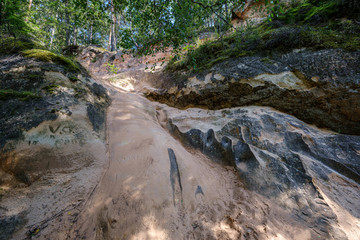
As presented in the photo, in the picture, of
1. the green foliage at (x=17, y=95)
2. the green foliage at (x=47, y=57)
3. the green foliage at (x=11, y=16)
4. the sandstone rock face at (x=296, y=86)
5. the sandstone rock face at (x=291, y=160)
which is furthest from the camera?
the green foliage at (x=11, y=16)

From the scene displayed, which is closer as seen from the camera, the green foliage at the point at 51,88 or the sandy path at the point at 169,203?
the sandy path at the point at 169,203

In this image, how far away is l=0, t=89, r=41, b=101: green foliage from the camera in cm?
280

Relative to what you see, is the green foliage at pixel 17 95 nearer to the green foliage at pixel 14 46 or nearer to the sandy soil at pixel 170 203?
the sandy soil at pixel 170 203

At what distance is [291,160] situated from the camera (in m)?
2.85

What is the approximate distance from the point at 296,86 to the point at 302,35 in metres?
1.56

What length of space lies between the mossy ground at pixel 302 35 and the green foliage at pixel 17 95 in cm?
414

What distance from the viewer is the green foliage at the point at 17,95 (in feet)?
9.20

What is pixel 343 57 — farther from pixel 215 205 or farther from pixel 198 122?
pixel 215 205

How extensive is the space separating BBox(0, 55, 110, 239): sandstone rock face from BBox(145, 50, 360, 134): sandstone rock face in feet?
12.4

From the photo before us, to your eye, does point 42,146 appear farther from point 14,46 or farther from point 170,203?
point 14,46

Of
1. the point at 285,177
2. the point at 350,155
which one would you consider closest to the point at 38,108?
the point at 285,177

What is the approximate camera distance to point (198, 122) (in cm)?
453

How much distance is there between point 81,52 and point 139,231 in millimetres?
17770

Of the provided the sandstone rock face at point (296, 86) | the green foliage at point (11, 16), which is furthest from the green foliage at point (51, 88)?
the sandstone rock face at point (296, 86)
